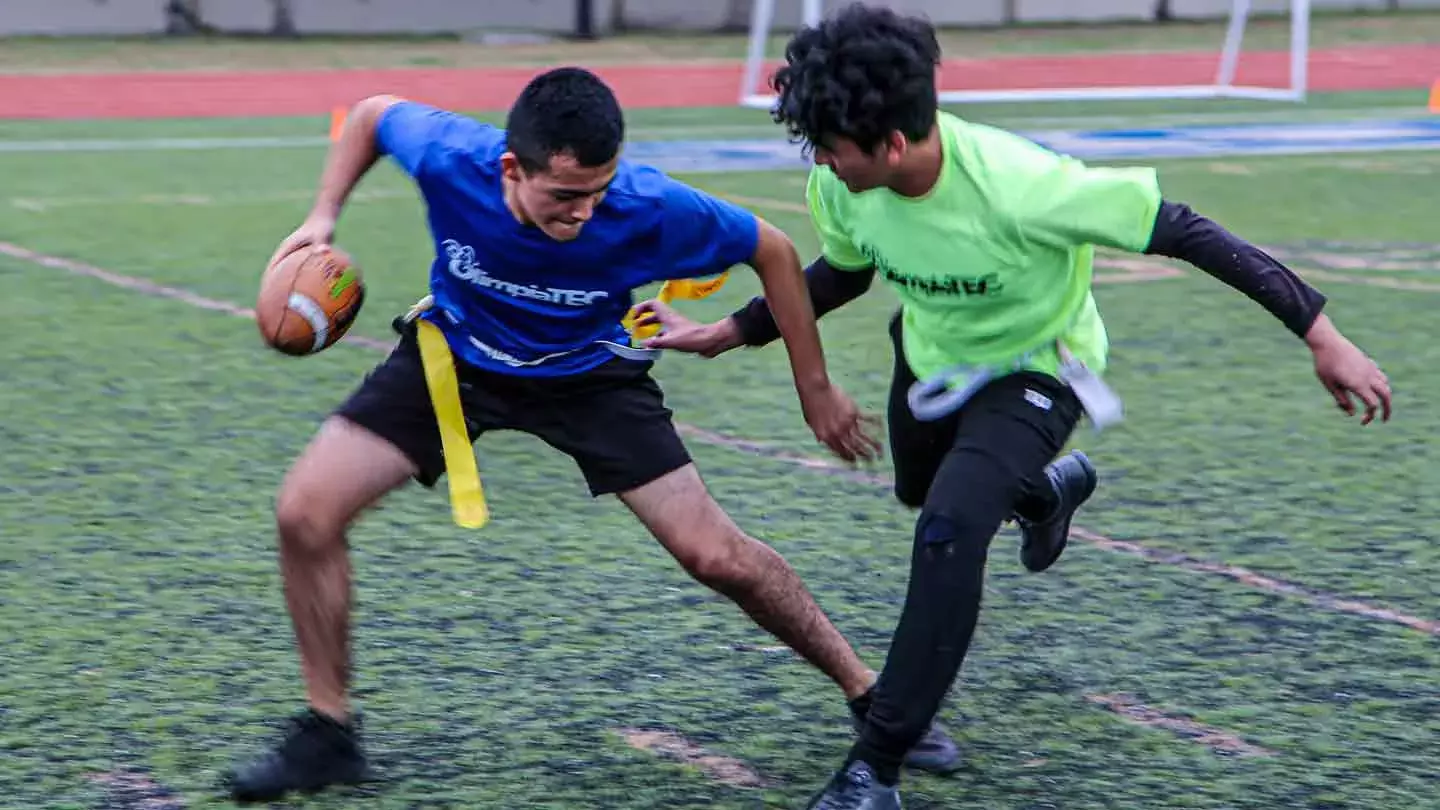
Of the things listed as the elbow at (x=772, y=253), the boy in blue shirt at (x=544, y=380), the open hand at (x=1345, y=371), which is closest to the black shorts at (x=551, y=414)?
the boy in blue shirt at (x=544, y=380)

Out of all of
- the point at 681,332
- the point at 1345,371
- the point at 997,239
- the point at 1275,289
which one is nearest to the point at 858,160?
the point at 997,239

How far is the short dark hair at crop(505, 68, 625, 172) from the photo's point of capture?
4.10 meters

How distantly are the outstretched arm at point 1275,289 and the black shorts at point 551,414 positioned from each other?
112cm

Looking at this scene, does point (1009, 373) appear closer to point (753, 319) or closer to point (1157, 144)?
point (753, 319)

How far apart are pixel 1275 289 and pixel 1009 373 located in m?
0.59

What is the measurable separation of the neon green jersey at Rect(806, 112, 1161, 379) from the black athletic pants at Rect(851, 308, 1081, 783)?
5.4 inches

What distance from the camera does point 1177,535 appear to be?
6.44m

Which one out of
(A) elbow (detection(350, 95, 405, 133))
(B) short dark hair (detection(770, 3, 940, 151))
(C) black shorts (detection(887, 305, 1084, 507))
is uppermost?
(B) short dark hair (detection(770, 3, 940, 151))

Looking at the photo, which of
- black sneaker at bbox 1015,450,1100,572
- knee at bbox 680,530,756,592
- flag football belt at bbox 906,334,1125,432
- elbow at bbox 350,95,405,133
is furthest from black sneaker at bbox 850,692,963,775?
elbow at bbox 350,95,405,133

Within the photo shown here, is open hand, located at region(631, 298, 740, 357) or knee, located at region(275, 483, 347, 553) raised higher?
open hand, located at region(631, 298, 740, 357)

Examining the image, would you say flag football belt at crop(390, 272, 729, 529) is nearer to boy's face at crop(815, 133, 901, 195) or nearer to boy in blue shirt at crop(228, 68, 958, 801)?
boy in blue shirt at crop(228, 68, 958, 801)

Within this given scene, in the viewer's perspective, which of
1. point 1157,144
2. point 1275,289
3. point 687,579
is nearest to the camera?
point 1275,289

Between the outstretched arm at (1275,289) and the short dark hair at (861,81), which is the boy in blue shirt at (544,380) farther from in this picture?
the outstretched arm at (1275,289)

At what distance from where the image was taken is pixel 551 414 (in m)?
4.54
